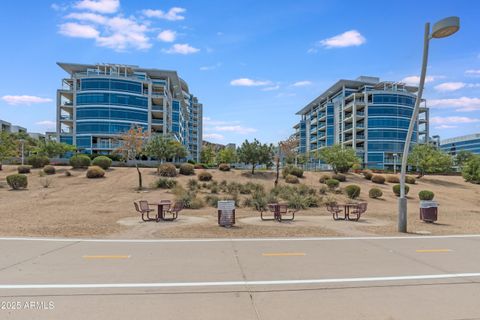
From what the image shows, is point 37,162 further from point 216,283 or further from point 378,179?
point 216,283

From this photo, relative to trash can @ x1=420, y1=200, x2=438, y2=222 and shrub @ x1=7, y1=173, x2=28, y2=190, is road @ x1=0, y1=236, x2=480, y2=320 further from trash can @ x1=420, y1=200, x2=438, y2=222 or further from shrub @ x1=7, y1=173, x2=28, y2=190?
shrub @ x1=7, y1=173, x2=28, y2=190

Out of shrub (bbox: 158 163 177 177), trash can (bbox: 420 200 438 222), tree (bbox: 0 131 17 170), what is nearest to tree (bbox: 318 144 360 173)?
shrub (bbox: 158 163 177 177)

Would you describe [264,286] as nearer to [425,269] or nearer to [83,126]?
[425,269]

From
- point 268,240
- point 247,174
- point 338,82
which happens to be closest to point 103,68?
point 247,174

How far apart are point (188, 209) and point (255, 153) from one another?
69.1 ft

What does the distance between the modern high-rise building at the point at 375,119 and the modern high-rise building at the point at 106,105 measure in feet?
119

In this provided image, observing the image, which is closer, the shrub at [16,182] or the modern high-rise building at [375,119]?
the shrub at [16,182]

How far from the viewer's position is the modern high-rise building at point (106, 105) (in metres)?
69.0

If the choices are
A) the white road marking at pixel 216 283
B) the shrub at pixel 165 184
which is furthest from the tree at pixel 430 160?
the white road marking at pixel 216 283

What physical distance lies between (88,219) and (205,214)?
18.1ft

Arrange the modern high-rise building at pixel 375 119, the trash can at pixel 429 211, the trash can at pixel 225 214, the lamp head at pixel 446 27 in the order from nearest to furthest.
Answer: the lamp head at pixel 446 27
the trash can at pixel 225 214
the trash can at pixel 429 211
the modern high-rise building at pixel 375 119

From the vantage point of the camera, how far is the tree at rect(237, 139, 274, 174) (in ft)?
133

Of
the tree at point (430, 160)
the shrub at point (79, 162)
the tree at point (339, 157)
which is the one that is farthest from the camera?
the tree at point (430, 160)

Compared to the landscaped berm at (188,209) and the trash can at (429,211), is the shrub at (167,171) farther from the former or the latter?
the trash can at (429,211)
